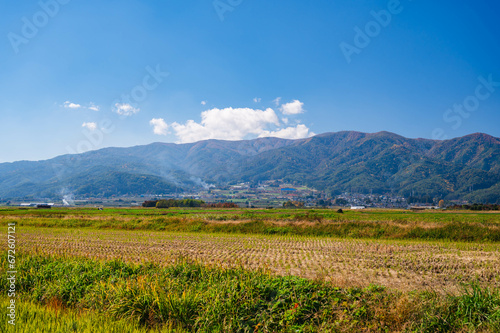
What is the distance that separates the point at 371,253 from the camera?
16484 millimetres

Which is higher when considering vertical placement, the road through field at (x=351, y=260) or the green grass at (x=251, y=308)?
the green grass at (x=251, y=308)

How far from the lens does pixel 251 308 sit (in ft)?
20.8

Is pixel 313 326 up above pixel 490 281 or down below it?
above

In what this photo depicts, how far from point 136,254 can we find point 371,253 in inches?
535

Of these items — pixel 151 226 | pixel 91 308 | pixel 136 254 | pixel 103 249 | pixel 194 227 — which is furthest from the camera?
pixel 151 226

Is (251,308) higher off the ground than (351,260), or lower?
higher

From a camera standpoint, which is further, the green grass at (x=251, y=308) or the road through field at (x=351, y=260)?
the road through field at (x=351, y=260)

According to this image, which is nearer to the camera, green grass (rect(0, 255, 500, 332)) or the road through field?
green grass (rect(0, 255, 500, 332))

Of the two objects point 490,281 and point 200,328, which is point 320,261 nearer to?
point 490,281

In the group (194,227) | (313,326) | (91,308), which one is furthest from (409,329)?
(194,227)

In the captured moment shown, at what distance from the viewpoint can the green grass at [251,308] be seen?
227 inches

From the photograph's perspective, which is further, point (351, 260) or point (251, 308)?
point (351, 260)

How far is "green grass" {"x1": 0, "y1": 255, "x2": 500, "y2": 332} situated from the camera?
5.78m

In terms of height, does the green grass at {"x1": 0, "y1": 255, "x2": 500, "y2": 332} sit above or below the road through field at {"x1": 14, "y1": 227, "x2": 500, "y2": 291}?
above
